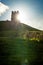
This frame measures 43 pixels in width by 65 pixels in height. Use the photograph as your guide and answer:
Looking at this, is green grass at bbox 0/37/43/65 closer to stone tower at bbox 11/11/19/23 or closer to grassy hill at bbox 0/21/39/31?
grassy hill at bbox 0/21/39/31

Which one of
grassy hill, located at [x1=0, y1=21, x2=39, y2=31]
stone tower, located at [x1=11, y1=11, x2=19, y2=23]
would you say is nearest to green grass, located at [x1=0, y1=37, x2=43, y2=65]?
grassy hill, located at [x1=0, y1=21, x2=39, y2=31]

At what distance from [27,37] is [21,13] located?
384 millimetres

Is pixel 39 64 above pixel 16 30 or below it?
below

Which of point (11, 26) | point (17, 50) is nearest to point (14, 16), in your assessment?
point (11, 26)

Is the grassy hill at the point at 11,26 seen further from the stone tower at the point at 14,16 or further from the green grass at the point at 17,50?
the green grass at the point at 17,50

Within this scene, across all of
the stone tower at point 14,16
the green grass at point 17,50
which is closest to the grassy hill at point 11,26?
the stone tower at point 14,16

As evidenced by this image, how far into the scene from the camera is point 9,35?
5.48 m

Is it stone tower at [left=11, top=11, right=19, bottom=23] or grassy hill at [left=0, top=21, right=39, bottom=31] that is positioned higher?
stone tower at [left=11, top=11, right=19, bottom=23]

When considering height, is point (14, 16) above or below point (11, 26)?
above

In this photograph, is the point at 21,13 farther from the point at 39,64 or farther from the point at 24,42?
the point at 39,64

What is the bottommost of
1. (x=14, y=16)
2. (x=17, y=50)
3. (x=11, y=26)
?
(x=17, y=50)

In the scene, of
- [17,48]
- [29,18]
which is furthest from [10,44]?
[29,18]

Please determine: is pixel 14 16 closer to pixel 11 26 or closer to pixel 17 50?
pixel 11 26

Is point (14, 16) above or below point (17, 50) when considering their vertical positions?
above
